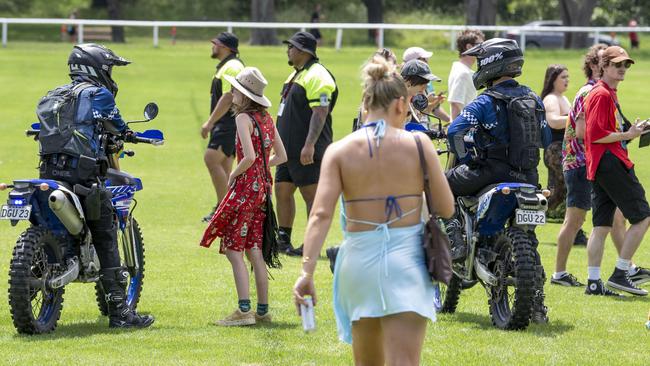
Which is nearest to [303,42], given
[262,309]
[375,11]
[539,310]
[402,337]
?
[262,309]

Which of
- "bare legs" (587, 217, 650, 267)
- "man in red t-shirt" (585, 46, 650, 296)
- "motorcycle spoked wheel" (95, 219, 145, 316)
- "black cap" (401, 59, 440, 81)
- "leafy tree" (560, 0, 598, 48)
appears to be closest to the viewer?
"motorcycle spoked wheel" (95, 219, 145, 316)

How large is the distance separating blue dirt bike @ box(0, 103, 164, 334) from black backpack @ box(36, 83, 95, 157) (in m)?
0.24

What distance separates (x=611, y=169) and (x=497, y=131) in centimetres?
181

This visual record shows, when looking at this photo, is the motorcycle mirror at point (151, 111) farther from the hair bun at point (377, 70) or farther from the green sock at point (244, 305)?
the hair bun at point (377, 70)

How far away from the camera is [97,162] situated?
8812mm

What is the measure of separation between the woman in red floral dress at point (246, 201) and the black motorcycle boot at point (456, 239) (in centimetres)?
131

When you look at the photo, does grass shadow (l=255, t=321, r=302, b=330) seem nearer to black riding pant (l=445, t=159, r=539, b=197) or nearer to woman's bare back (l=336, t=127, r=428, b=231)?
black riding pant (l=445, t=159, r=539, b=197)

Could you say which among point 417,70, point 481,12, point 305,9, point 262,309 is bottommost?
point 305,9

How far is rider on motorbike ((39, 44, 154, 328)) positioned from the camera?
28.3 feet

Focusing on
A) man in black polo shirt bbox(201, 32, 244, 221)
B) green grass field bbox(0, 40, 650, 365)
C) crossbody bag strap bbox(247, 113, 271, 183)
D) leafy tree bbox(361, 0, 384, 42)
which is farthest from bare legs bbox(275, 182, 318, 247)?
leafy tree bbox(361, 0, 384, 42)

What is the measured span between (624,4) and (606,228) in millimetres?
53901

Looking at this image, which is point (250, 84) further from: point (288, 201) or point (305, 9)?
point (305, 9)

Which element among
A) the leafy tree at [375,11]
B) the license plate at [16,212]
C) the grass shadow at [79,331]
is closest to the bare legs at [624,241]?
the grass shadow at [79,331]

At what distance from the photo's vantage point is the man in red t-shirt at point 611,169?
1014 cm
